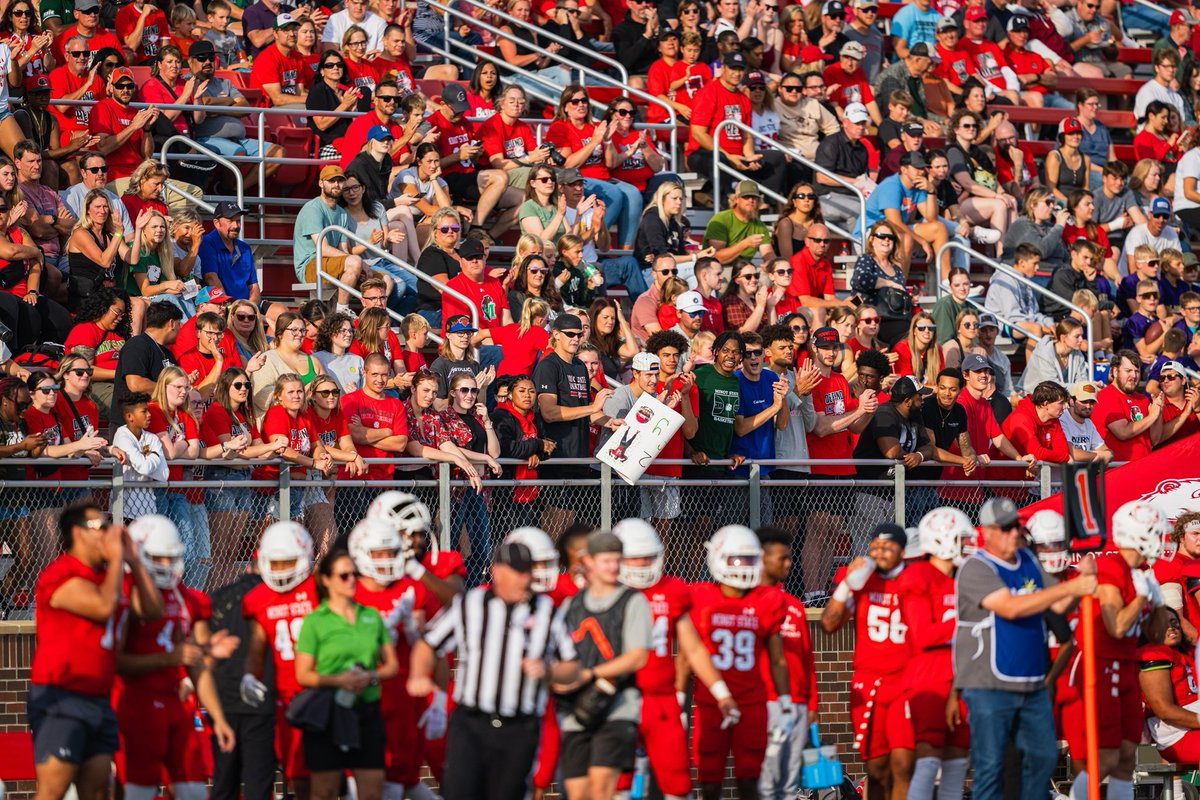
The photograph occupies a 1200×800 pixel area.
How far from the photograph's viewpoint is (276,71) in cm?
1916

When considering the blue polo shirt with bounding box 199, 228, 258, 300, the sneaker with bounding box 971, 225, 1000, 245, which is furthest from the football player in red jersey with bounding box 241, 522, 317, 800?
the sneaker with bounding box 971, 225, 1000, 245

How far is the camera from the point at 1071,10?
2578 cm

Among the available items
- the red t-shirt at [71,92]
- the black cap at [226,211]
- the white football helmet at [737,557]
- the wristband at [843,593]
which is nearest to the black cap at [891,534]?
the wristband at [843,593]

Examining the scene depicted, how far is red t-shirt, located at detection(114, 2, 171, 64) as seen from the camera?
19.1 m

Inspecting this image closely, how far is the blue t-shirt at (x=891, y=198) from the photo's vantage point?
2031 centimetres

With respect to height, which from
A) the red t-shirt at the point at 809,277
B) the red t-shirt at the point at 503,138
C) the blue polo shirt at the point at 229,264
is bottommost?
the blue polo shirt at the point at 229,264

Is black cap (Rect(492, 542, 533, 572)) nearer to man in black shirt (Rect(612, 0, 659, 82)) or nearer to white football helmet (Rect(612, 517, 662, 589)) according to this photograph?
white football helmet (Rect(612, 517, 662, 589))

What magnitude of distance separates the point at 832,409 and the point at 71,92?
22.4 ft

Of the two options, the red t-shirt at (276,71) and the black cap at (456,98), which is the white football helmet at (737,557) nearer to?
the black cap at (456,98)

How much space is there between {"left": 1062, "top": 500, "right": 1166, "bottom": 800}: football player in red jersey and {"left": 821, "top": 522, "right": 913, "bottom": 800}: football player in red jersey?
1.17 m

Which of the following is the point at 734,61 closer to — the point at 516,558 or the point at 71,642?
the point at 516,558

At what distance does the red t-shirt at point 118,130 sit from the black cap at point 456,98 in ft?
9.35

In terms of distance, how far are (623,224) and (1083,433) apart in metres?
4.46

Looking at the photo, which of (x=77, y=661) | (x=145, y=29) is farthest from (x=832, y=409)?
(x=145, y=29)
